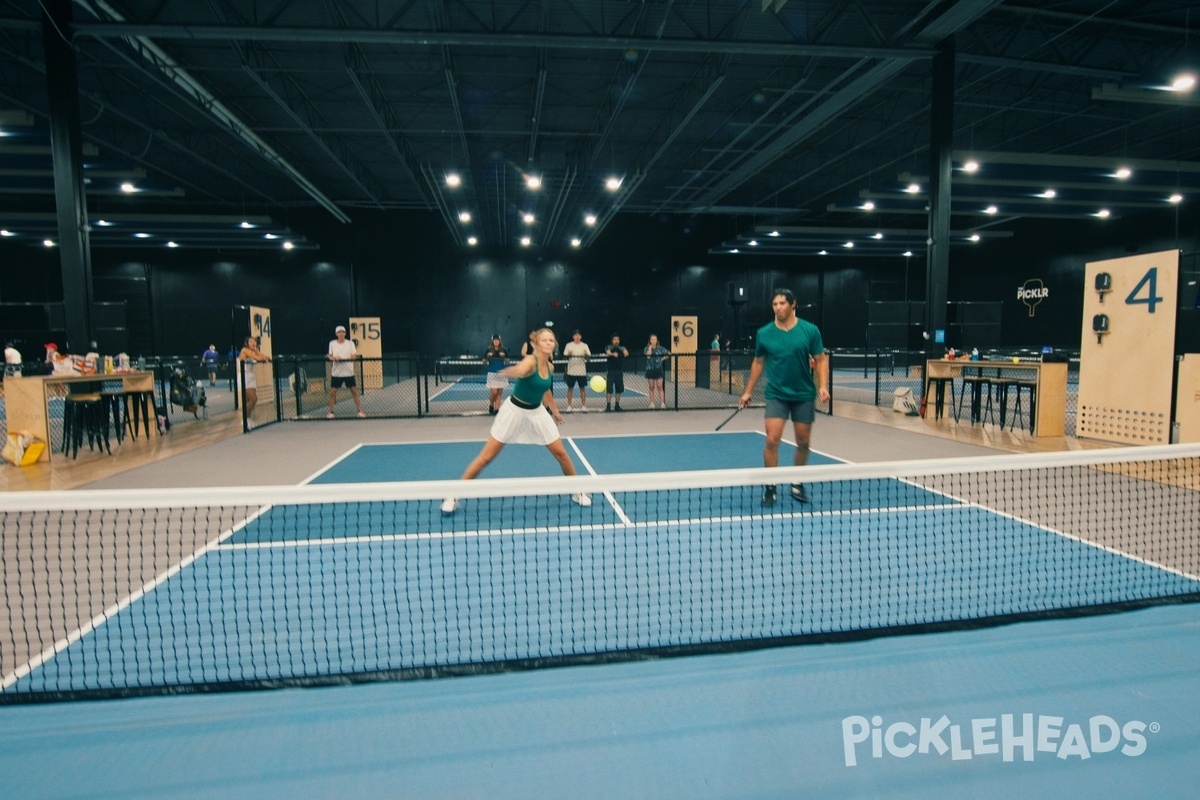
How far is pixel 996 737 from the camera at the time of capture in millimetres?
2510

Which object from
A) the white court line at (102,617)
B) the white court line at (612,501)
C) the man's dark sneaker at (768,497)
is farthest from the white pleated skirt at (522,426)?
the white court line at (102,617)

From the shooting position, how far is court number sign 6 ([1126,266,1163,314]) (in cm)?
793

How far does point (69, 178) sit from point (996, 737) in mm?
13872

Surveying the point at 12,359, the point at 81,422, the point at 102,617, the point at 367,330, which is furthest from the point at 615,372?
the point at 12,359

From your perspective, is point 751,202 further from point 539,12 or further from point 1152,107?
point 539,12

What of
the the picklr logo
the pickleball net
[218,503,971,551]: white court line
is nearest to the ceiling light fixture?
the pickleball net

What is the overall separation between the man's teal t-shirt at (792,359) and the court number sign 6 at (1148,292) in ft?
17.1

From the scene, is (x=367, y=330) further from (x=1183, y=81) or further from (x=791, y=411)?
(x=1183, y=81)

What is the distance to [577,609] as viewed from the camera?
12.0 feet

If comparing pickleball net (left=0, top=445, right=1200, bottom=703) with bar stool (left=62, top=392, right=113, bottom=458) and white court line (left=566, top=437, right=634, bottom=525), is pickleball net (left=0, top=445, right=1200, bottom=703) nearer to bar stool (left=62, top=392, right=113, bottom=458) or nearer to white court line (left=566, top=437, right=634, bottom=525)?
white court line (left=566, top=437, right=634, bottom=525)

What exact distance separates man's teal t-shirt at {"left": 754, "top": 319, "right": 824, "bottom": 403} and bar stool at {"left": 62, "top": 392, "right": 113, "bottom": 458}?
9.28 meters

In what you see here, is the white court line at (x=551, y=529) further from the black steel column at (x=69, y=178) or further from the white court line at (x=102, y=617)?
the black steel column at (x=69, y=178)

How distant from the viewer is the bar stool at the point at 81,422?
9305 mm

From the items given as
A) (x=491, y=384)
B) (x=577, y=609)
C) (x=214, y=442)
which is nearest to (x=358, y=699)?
(x=577, y=609)
